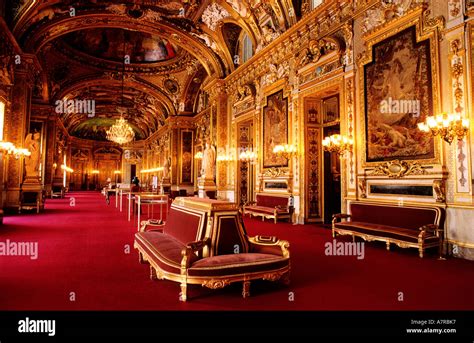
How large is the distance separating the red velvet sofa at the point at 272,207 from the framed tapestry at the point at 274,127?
108 cm

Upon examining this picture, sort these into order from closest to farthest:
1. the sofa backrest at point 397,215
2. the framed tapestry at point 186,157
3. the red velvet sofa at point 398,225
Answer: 1. the red velvet sofa at point 398,225
2. the sofa backrest at point 397,215
3. the framed tapestry at point 186,157

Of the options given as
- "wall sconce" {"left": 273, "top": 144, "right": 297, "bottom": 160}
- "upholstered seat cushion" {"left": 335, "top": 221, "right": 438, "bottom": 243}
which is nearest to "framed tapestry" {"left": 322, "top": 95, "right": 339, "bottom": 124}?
"wall sconce" {"left": 273, "top": 144, "right": 297, "bottom": 160}

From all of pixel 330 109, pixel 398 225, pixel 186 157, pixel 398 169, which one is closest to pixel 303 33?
pixel 330 109

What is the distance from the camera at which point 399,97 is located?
20.4ft

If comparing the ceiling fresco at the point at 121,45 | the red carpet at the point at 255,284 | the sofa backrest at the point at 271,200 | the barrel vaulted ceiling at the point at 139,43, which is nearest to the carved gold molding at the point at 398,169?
the red carpet at the point at 255,284

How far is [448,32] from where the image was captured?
5.37 metres

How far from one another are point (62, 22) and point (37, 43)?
4.23 feet

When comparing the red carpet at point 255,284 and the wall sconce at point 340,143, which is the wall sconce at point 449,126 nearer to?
the red carpet at point 255,284

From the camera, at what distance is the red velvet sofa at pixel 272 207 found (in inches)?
370

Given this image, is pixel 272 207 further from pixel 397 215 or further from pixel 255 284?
pixel 255 284

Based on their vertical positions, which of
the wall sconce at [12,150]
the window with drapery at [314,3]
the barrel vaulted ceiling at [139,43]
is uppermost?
the barrel vaulted ceiling at [139,43]
